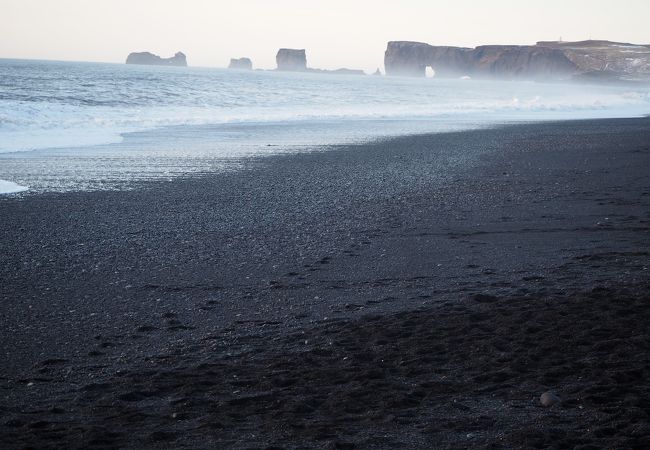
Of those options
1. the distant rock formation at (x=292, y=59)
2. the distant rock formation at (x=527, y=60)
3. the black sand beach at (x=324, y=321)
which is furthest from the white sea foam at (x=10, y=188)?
Answer: the distant rock formation at (x=292, y=59)

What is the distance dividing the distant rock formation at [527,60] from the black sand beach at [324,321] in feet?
412

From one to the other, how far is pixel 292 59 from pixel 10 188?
190 m

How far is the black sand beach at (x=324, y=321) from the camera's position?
11.0 feet

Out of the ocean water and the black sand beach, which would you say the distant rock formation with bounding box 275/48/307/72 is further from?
the black sand beach

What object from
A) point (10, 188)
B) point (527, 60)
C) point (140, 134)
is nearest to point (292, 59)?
point (527, 60)

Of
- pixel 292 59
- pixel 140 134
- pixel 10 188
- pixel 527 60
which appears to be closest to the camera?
pixel 10 188

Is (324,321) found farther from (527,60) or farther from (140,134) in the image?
(527,60)

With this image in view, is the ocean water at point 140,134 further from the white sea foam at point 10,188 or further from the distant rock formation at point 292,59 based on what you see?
the distant rock formation at point 292,59

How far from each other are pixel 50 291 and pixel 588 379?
400 cm

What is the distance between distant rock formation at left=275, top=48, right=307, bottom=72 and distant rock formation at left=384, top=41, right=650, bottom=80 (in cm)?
2387

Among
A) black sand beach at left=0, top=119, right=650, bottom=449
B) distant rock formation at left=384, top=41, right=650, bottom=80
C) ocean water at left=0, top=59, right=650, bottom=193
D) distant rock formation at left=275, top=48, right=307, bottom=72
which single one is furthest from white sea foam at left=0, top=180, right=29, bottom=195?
distant rock formation at left=275, top=48, right=307, bottom=72

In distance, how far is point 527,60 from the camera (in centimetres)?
15725

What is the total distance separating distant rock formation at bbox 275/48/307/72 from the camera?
194m

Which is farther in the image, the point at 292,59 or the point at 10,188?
the point at 292,59
